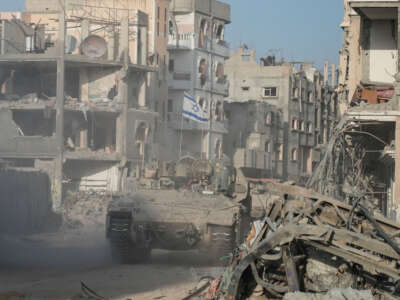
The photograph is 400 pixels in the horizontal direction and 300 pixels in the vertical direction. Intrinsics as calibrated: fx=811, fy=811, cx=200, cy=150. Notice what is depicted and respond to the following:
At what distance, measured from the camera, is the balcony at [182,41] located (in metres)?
59.4

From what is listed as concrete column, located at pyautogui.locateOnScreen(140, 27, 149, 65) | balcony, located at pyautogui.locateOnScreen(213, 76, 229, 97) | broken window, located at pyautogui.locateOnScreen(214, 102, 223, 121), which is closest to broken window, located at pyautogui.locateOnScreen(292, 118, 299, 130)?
balcony, located at pyautogui.locateOnScreen(213, 76, 229, 97)

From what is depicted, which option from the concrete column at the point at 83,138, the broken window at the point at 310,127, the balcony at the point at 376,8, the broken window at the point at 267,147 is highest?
the balcony at the point at 376,8

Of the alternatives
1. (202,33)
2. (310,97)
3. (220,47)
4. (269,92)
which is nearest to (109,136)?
(202,33)

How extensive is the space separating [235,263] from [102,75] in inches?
1642

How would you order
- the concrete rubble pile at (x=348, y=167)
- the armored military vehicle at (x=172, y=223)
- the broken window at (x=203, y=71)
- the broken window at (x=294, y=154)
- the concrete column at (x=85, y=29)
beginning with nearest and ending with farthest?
the concrete rubble pile at (x=348, y=167), the armored military vehicle at (x=172, y=223), the concrete column at (x=85, y=29), the broken window at (x=203, y=71), the broken window at (x=294, y=154)

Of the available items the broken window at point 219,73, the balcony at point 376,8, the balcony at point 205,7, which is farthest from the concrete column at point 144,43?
the balcony at point 376,8

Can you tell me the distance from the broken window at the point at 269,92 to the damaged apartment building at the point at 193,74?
7063 millimetres

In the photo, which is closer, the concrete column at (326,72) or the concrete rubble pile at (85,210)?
the concrete rubble pile at (85,210)

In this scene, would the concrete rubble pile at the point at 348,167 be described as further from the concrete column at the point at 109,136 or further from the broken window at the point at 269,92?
the broken window at the point at 269,92

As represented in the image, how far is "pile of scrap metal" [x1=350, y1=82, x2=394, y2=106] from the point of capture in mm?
19594

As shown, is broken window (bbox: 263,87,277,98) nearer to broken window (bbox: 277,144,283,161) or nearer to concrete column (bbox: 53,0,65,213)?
broken window (bbox: 277,144,283,161)

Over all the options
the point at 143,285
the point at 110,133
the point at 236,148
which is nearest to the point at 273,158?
the point at 236,148

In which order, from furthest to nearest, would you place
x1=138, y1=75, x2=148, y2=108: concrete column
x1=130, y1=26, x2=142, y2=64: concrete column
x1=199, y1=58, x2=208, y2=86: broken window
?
x1=199, y1=58, x2=208, y2=86: broken window, x1=130, y1=26, x2=142, y2=64: concrete column, x1=138, y1=75, x2=148, y2=108: concrete column

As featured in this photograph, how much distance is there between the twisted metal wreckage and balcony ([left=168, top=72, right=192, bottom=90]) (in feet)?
161
